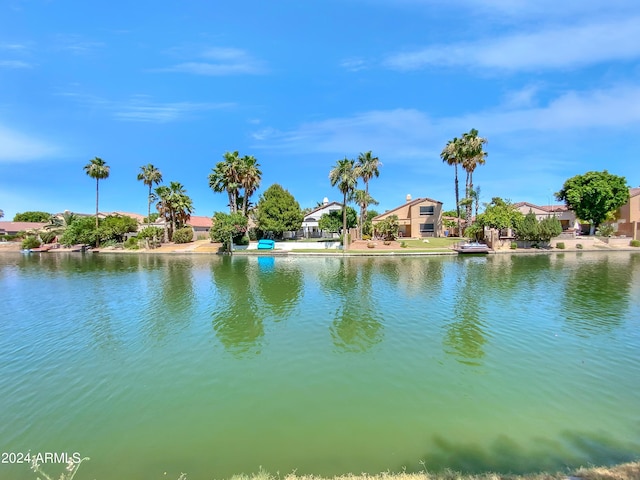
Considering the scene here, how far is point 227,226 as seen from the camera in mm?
50125

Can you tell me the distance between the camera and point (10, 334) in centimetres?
1338

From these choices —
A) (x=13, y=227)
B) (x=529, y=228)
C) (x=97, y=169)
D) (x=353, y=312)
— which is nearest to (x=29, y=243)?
(x=97, y=169)

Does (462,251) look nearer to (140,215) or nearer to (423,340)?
(423,340)

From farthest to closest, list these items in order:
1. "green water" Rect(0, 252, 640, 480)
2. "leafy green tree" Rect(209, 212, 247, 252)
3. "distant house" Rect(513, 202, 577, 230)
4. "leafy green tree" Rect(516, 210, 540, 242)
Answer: "distant house" Rect(513, 202, 577, 230)
"leafy green tree" Rect(209, 212, 247, 252)
"leafy green tree" Rect(516, 210, 540, 242)
"green water" Rect(0, 252, 640, 480)

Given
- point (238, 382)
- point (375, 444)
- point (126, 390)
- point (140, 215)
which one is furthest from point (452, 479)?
point (140, 215)

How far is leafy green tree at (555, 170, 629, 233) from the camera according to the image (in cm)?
5225

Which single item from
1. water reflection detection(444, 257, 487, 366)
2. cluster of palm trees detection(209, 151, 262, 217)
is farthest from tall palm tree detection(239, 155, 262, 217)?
water reflection detection(444, 257, 487, 366)

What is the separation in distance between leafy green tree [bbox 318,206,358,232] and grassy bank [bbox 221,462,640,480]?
51416 millimetres

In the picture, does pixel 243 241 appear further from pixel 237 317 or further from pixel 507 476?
pixel 507 476

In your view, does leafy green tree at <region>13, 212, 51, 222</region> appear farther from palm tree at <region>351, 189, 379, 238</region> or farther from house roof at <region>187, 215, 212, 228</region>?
palm tree at <region>351, 189, 379, 238</region>

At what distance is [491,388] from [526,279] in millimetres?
20596

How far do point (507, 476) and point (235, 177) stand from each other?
52699 millimetres

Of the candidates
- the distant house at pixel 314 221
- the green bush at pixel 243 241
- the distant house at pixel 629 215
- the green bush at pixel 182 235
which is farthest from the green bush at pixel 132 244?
the distant house at pixel 629 215

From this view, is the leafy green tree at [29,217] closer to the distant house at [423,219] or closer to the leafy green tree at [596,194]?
the distant house at [423,219]
